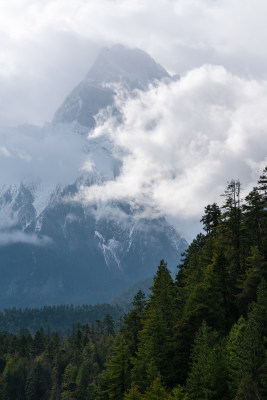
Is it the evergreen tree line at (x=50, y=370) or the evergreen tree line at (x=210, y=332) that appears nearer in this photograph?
the evergreen tree line at (x=210, y=332)

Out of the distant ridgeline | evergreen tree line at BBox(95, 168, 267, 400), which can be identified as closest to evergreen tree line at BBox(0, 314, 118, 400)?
the distant ridgeline

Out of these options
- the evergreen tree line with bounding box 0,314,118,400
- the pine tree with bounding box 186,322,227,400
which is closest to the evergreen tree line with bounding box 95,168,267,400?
the pine tree with bounding box 186,322,227,400

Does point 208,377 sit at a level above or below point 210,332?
below

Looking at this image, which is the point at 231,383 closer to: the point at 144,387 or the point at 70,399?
the point at 144,387

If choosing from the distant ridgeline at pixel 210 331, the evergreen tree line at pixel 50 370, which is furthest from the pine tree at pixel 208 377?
the evergreen tree line at pixel 50 370

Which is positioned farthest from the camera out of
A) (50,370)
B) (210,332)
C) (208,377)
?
(50,370)

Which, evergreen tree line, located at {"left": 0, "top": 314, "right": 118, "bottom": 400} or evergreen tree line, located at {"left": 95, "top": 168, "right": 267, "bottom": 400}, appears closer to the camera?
evergreen tree line, located at {"left": 95, "top": 168, "right": 267, "bottom": 400}

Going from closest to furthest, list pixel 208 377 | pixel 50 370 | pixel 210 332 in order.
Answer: pixel 208 377, pixel 210 332, pixel 50 370

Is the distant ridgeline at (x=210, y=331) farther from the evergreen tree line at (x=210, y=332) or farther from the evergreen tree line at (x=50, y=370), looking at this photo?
the evergreen tree line at (x=50, y=370)

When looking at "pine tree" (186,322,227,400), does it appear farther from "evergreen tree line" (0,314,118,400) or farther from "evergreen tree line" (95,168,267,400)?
"evergreen tree line" (0,314,118,400)

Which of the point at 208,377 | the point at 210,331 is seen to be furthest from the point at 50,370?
the point at 208,377

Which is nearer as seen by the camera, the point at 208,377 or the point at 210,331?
the point at 208,377

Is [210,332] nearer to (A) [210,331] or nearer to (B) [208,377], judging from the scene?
(A) [210,331]

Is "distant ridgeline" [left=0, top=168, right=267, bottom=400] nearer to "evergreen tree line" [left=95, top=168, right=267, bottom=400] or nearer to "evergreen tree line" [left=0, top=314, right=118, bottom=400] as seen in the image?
"evergreen tree line" [left=95, top=168, right=267, bottom=400]
